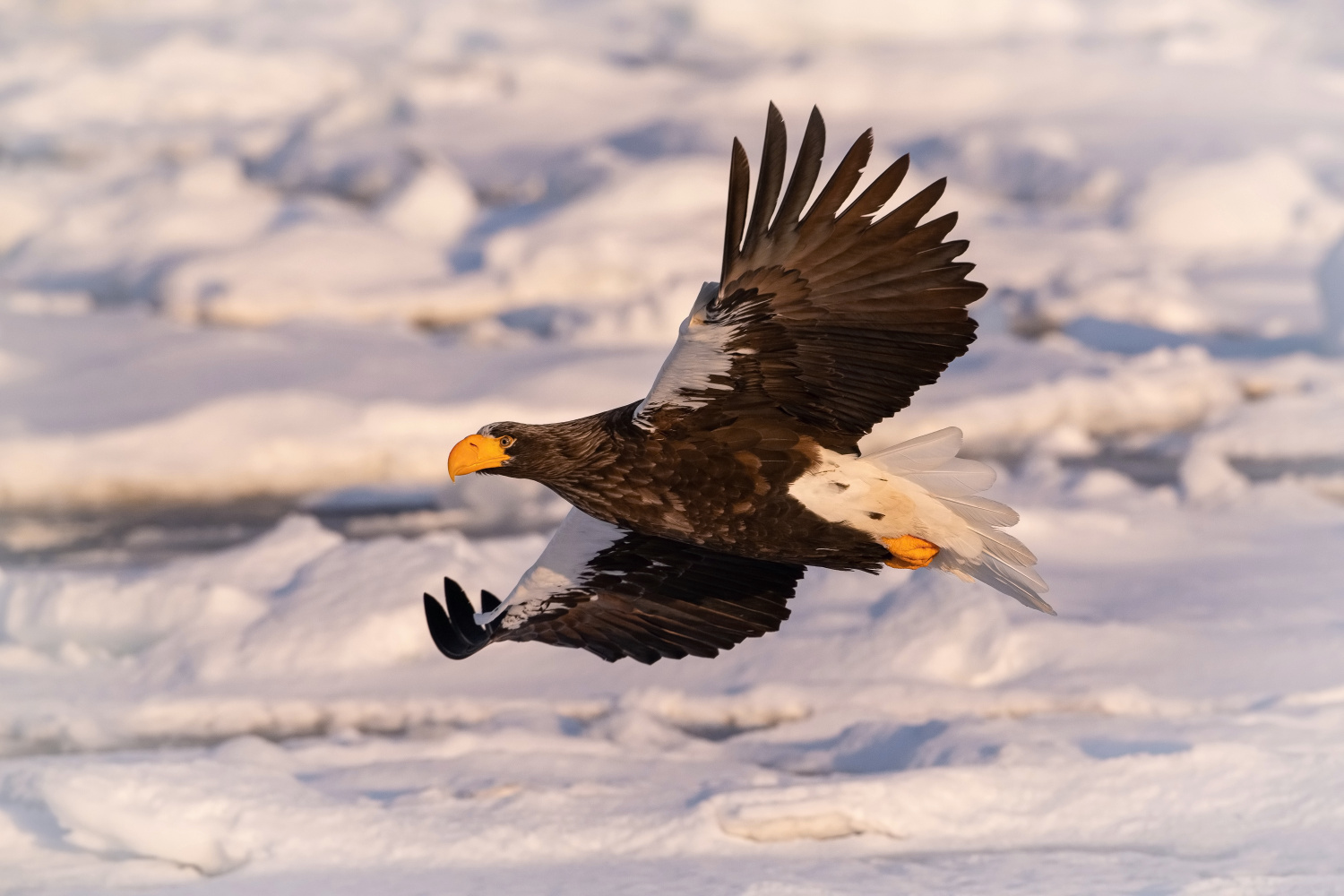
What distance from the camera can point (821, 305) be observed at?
4270 millimetres

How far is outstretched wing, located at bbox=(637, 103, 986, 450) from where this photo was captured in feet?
13.5

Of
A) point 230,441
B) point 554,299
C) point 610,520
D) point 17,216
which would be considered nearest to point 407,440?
point 230,441

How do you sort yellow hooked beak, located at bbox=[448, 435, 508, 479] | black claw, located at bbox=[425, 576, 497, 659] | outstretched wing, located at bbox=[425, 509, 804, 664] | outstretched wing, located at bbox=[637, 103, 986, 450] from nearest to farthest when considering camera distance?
outstretched wing, located at bbox=[637, 103, 986, 450] → yellow hooked beak, located at bbox=[448, 435, 508, 479] → black claw, located at bbox=[425, 576, 497, 659] → outstretched wing, located at bbox=[425, 509, 804, 664]

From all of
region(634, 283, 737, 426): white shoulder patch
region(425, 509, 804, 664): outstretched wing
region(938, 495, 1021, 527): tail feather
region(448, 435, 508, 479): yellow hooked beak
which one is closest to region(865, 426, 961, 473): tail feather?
region(938, 495, 1021, 527): tail feather

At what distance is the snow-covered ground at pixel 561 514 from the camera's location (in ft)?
21.6

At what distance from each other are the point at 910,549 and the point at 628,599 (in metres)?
1.24

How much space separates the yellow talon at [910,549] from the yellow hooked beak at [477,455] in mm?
1244

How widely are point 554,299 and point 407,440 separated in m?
5.18

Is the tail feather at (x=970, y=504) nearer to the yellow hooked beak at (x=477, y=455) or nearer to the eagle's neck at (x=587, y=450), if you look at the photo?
the eagle's neck at (x=587, y=450)

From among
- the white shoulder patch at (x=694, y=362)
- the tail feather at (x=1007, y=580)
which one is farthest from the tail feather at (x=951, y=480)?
the white shoulder patch at (x=694, y=362)

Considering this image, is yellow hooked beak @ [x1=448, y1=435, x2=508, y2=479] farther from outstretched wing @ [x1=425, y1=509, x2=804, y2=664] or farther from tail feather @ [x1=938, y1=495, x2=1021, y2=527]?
tail feather @ [x1=938, y1=495, x2=1021, y2=527]

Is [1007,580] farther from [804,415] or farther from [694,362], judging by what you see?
[694,362]

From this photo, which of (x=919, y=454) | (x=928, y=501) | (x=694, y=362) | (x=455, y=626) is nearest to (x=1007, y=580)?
(x=928, y=501)

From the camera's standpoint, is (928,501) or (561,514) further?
(561,514)
